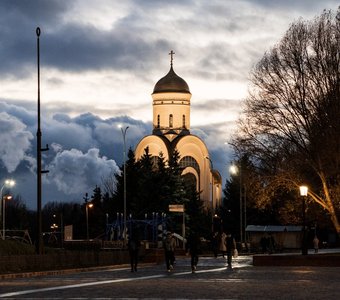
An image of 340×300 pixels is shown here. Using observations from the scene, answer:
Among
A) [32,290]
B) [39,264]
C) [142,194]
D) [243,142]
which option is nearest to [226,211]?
[142,194]

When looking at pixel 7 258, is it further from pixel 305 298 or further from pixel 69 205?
pixel 69 205

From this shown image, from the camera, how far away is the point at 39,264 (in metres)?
35.8

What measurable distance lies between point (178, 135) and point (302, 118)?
3120 inches

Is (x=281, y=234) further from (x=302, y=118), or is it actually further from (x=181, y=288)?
(x=181, y=288)

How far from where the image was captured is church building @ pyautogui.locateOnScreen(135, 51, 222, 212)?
125m

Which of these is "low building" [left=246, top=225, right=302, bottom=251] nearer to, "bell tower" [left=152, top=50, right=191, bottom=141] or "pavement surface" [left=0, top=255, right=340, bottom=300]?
"bell tower" [left=152, top=50, right=191, bottom=141]

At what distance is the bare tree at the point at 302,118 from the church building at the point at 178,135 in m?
74.5

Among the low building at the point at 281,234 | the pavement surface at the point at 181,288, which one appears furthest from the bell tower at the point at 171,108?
the pavement surface at the point at 181,288

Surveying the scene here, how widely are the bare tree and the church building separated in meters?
74.5

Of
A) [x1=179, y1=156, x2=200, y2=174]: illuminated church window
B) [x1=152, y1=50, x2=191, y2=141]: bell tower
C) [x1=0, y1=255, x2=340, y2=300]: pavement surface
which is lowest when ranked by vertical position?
[x1=0, y1=255, x2=340, y2=300]: pavement surface

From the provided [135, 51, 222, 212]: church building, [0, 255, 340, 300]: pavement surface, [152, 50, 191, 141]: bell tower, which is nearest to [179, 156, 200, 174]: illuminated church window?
[135, 51, 222, 212]: church building

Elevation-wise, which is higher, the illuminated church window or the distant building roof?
the illuminated church window

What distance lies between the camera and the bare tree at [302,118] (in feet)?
150

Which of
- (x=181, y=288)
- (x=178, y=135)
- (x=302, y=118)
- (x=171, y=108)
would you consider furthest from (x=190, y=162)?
(x=181, y=288)
